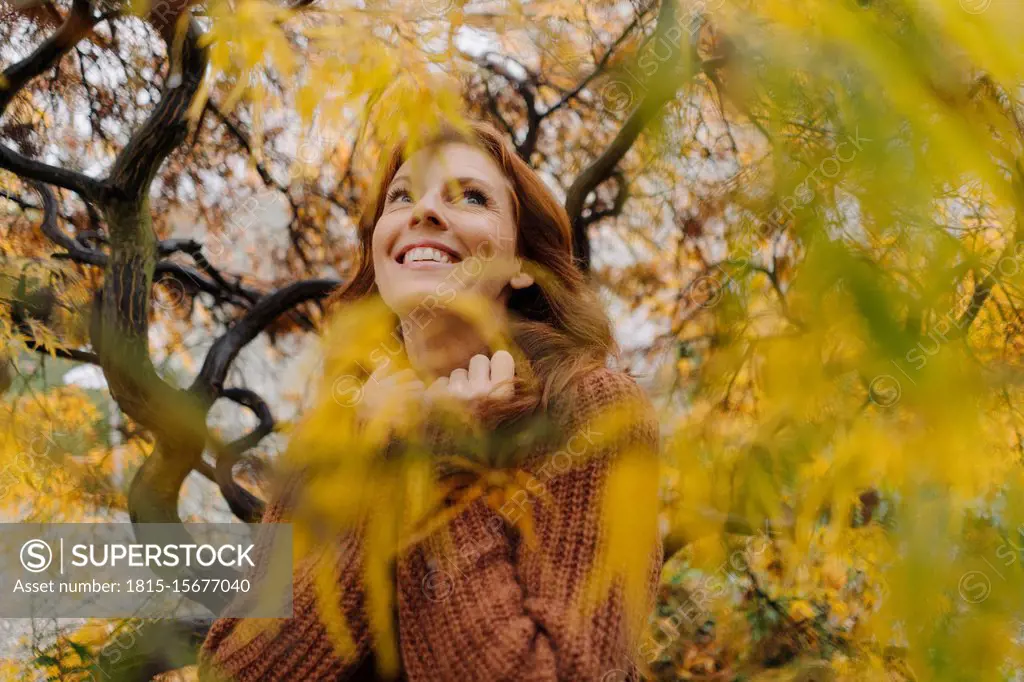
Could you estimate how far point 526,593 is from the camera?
0.83 meters

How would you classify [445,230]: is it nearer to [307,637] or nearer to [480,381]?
[480,381]

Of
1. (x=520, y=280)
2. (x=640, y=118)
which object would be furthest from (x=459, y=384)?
(x=640, y=118)

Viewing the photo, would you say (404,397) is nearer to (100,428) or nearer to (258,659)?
(258,659)

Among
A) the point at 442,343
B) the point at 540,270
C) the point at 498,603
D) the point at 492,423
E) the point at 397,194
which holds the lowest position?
the point at 498,603

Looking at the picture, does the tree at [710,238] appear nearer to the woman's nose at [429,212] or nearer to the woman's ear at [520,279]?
the woman's nose at [429,212]

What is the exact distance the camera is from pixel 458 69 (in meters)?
1.04

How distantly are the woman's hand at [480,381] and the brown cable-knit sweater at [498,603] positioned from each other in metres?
0.08

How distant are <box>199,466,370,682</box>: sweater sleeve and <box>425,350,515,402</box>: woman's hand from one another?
198 millimetres

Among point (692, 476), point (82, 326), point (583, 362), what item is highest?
point (82, 326)

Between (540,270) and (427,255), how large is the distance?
189 mm

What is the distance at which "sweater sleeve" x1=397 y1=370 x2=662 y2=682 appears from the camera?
783 mm

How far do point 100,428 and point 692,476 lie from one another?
2002mm

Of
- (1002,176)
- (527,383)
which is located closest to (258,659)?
(527,383)

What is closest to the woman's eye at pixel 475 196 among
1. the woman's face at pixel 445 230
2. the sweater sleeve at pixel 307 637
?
the woman's face at pixel 445 230
